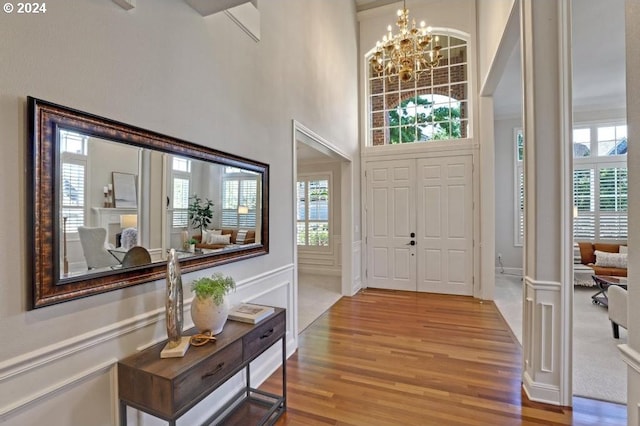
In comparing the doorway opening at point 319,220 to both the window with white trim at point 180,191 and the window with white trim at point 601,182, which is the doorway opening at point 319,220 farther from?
the window with white trim at point 601,182

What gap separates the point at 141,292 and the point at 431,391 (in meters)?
2.31

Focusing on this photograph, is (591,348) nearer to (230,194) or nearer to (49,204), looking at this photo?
(230,194)

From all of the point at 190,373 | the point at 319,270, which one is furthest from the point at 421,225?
the point at 190,373

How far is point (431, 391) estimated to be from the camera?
2.45 meters

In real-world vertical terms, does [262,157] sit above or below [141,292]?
above

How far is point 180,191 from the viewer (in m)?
1.92

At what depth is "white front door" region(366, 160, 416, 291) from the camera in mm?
5551

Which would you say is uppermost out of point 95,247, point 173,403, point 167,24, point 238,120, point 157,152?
point 167,24

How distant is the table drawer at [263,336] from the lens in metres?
1.91

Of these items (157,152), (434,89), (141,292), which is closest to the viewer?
(141,292)

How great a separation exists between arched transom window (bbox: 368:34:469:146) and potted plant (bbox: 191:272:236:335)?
4870mm

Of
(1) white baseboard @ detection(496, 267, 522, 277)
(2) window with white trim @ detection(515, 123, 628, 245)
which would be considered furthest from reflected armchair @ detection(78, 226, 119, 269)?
(1) white baseboard @ detection(496, 267, 522, 277)

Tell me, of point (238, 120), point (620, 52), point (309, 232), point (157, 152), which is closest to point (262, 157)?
point (238, 120)

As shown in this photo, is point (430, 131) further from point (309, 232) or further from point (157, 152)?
point (157, 152)
